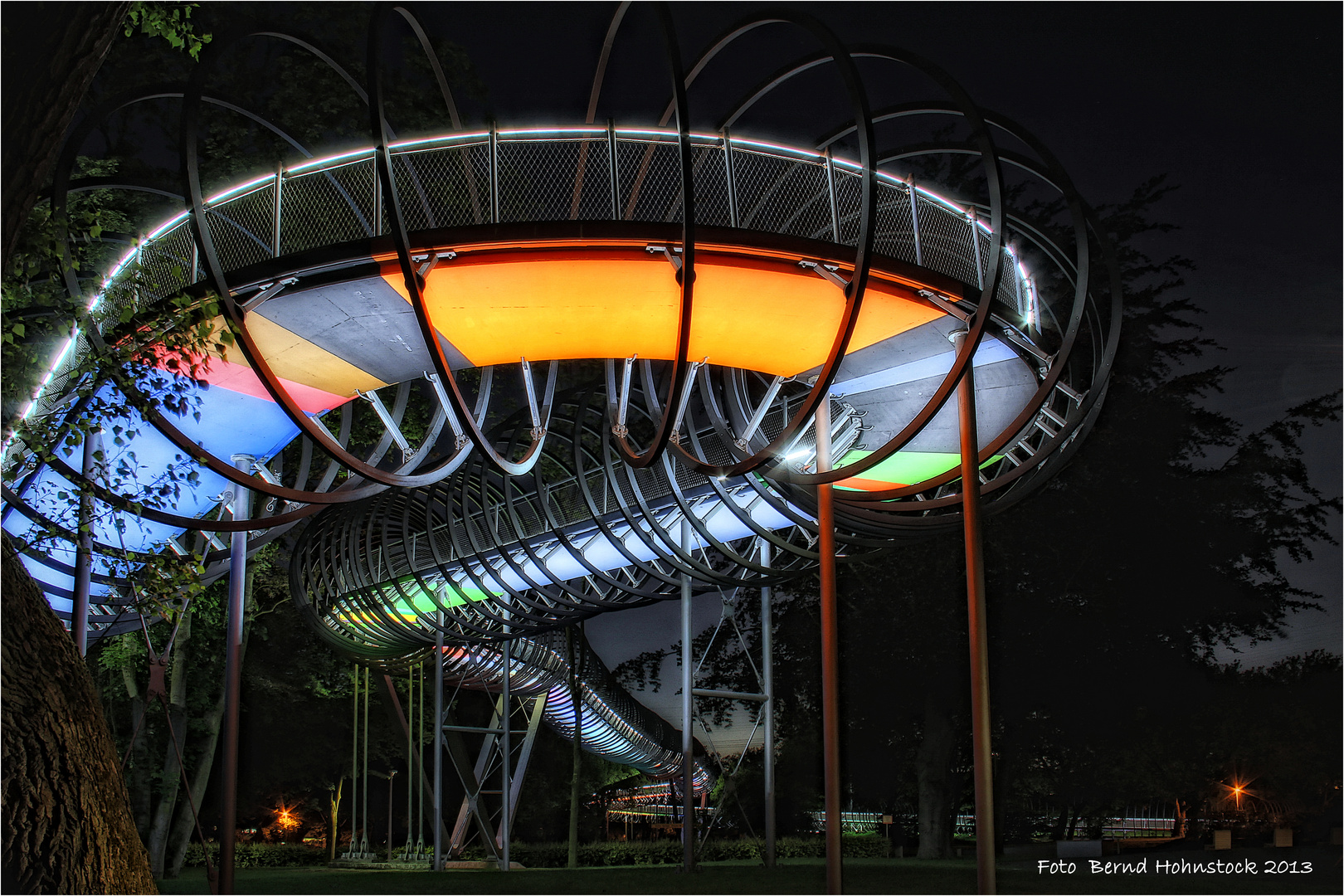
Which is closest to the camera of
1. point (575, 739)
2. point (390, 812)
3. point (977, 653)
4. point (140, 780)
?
point (977, 653)

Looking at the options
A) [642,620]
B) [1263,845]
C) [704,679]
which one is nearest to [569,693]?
[704,679]

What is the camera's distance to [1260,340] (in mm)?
29172

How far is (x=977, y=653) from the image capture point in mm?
10812

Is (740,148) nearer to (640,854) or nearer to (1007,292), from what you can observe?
(1007,292)

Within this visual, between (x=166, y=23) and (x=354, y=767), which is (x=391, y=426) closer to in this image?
(x=166, y=23)

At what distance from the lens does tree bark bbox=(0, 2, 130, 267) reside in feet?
25.5

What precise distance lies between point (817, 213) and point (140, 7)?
24.7ft

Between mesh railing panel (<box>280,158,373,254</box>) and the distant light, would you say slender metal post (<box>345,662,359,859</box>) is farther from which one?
the distant light

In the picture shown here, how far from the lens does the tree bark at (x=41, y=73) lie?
7.78 meters

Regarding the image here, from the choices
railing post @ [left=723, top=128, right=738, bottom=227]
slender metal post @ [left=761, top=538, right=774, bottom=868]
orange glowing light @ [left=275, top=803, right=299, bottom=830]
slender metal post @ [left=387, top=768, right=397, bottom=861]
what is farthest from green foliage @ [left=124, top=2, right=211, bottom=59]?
orange glowing light @ [left=275, top=803, right=299, bottom=830]

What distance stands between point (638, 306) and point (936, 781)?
21.5 meters

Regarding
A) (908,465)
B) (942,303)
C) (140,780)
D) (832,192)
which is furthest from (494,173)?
(140,780)

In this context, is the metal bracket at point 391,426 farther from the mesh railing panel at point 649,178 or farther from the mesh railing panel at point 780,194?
the mesh railing panel at point 780,194

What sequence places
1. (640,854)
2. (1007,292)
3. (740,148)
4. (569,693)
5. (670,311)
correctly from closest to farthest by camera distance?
(740,148) < (670,311) < (1007,292) < (569,693) < (640,854)
